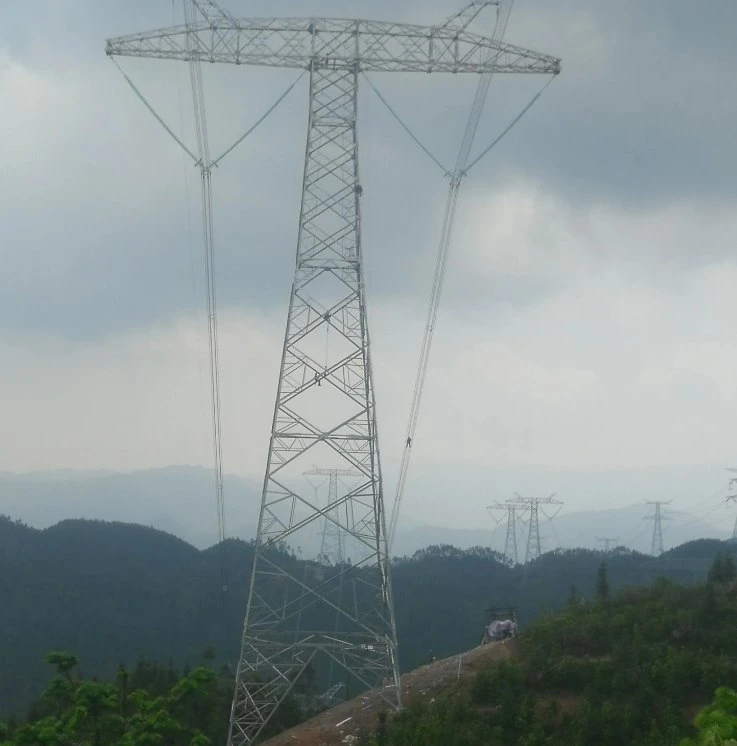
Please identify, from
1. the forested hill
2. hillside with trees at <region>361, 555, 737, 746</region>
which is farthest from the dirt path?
the forested hill

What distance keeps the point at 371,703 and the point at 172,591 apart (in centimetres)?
6131

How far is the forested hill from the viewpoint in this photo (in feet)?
230

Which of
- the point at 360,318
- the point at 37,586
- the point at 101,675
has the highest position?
the point at 360,318

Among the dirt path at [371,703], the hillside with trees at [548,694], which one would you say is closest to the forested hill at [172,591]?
the dirt path at [371,703]

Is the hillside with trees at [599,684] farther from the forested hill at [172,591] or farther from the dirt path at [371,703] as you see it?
the forested hill at [172,591]

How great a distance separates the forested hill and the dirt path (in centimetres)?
3310

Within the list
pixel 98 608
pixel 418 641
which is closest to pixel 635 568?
pixel 418 641

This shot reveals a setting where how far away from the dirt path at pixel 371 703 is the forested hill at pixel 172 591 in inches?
1303

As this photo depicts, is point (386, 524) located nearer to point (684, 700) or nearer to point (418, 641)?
point (684, 700)

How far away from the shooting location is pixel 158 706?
945 inches

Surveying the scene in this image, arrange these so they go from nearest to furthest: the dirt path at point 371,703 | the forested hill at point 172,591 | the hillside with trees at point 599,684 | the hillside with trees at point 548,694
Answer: the hillside with trees at point 548,694
the hillside with trees at point 599,684
the dirt path at point 371,703
the forested hill at point 172,591

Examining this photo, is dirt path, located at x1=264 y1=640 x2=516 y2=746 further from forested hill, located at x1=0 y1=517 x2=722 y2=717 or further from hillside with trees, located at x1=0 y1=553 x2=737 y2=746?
forested hill, located at x1=0 y1=517 x2=722 y2=717

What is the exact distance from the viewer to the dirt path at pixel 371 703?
24.8 metres

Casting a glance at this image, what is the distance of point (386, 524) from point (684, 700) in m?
8.66
